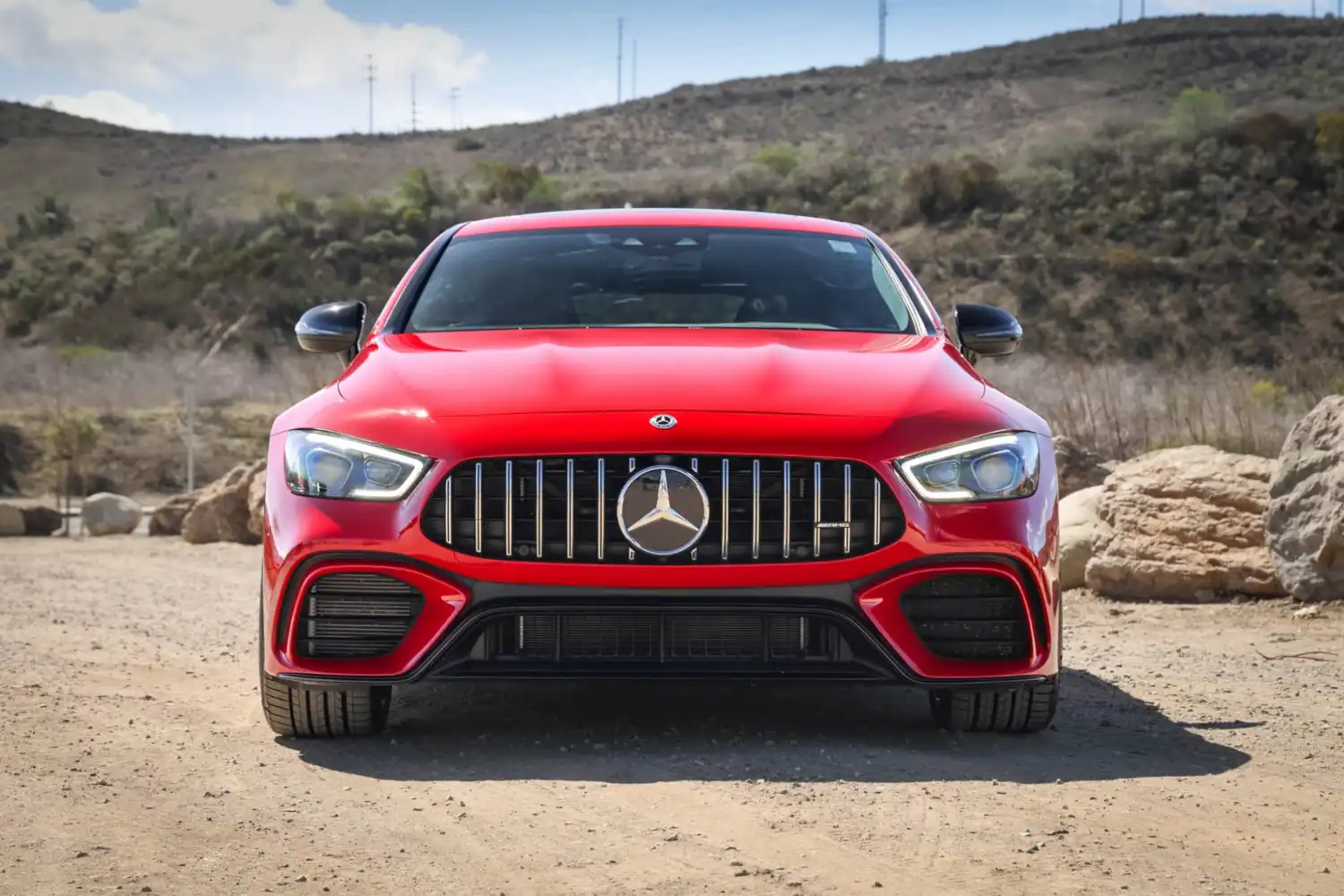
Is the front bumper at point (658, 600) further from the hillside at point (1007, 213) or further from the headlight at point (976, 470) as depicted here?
the hillside at point (1007, 213)

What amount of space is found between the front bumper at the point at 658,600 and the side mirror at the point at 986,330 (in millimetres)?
1275

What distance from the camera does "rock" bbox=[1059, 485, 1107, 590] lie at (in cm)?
976

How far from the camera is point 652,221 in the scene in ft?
22.0

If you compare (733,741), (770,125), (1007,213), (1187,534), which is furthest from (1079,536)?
(770,125)

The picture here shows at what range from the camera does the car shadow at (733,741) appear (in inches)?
194

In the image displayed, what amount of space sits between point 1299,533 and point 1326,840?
4669 millimetres

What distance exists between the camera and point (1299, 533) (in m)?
8.66

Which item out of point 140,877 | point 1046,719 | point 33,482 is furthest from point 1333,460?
point 33,482

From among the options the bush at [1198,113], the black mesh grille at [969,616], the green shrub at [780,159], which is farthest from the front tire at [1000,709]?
the green shrub at [780,159]

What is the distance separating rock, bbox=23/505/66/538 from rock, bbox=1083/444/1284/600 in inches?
423

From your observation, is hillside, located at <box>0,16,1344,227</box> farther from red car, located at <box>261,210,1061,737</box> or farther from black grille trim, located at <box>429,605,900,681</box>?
black grille trim, located at <box>429,605,900,681</box>

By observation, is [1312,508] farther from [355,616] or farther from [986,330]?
[355,616]

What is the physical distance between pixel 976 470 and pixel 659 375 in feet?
2.92

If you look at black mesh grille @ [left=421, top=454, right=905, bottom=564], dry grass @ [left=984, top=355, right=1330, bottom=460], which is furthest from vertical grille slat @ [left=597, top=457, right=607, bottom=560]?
dry grass @ [left=984, top=355, right=1330, bottom=460]
